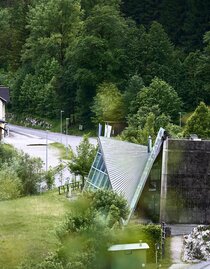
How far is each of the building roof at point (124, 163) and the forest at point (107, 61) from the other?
61.6 ft

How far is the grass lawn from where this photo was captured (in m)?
27.7

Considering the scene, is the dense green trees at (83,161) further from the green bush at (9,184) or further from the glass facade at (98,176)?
the glass facade at (98,176)

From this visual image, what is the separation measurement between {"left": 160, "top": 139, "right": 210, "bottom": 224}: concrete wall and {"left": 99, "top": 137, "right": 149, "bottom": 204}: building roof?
1731 mm

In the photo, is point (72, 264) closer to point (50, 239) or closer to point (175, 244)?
point (50, 239)

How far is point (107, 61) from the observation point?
76875 mm

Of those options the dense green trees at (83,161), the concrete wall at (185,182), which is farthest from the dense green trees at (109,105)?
the concrete wall at (185,182)

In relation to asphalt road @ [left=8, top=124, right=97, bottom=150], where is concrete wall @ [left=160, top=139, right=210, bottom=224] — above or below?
below

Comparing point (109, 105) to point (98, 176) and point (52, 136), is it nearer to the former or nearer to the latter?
point (52, 136)

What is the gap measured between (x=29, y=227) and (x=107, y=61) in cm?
4688

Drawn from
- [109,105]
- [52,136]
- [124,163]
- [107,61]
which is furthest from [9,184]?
[107,61]

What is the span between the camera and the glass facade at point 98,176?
36.0 m

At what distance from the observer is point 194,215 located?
116 feet

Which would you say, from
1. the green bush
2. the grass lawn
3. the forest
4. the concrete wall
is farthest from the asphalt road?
the concrete wall

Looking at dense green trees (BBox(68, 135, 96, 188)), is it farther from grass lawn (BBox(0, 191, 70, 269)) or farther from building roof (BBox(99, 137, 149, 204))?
building roof (BBox(99, 137, 149, 204))
